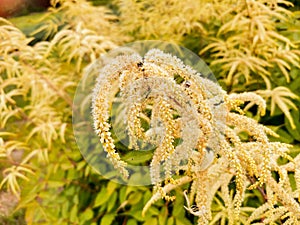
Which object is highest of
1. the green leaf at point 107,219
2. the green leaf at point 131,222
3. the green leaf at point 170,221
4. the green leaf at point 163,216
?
the green leaf at point 170,221

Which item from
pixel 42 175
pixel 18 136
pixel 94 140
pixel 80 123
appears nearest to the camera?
pixel 94 140

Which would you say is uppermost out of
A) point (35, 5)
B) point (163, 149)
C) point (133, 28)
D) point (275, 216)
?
point (163, 149)

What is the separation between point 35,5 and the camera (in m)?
6.66

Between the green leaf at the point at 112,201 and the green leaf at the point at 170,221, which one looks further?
the green leaf at the point at 112,201

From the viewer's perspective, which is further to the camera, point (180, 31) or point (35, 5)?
point (35, 5)

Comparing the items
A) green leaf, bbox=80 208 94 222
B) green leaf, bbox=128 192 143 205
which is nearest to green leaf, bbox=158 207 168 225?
green leaf, bbox=128 192 143 205

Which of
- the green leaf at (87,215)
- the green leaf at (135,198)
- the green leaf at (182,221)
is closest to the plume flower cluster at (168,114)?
the green leaf at (182,221)

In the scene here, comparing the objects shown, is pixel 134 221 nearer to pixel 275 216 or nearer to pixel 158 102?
pixel 275 216

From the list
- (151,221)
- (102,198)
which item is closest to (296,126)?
(151,221)

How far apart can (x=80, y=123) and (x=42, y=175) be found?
23.5 inches

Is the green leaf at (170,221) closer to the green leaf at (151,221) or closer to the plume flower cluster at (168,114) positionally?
the green leaf at (151,221)

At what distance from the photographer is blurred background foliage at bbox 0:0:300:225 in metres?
2.55

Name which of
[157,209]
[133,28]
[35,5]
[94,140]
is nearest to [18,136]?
[94,140]

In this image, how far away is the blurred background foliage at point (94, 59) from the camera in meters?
2.55
